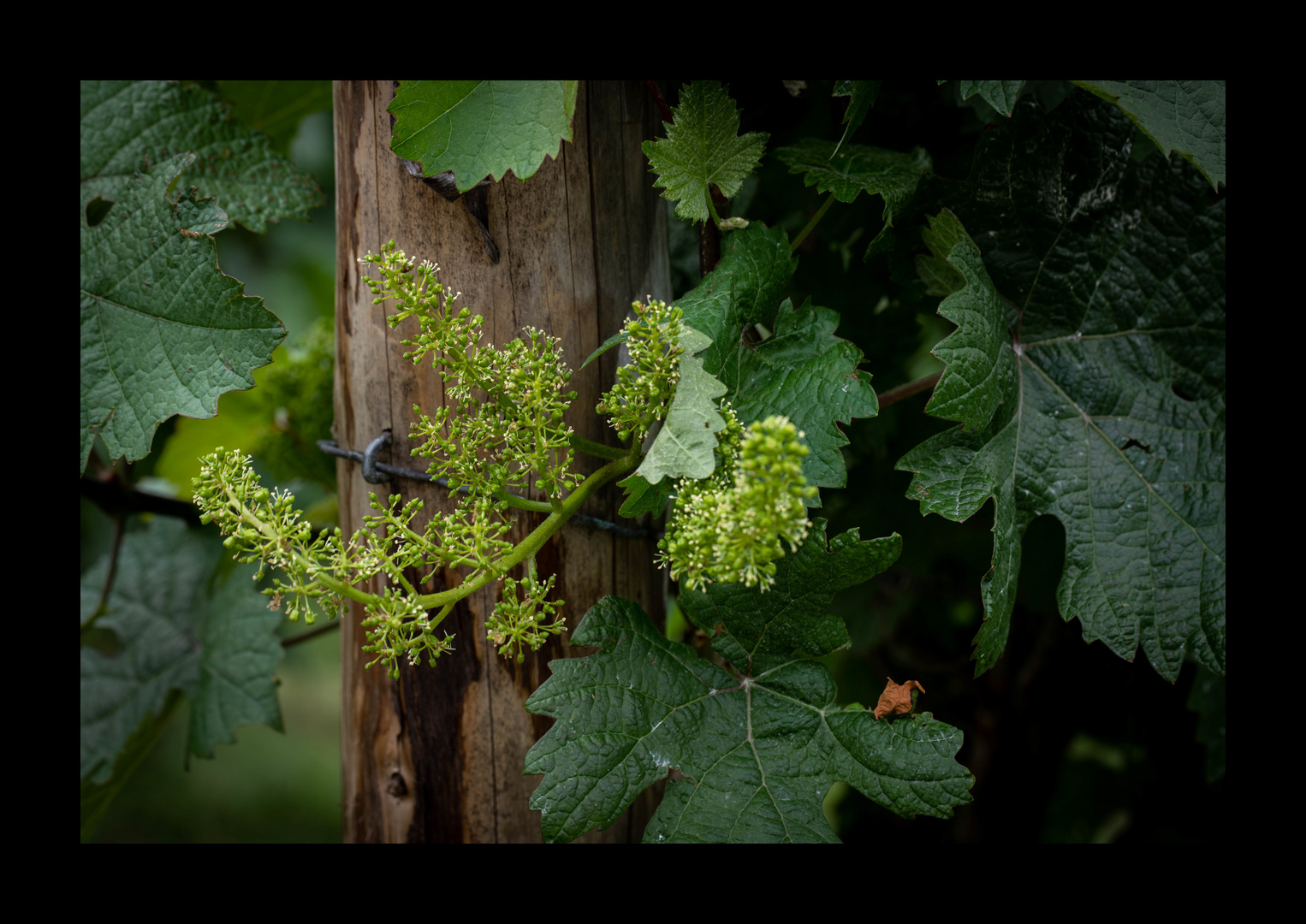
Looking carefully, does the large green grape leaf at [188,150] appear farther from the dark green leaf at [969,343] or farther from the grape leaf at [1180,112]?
the grape leaf at [1180,112]

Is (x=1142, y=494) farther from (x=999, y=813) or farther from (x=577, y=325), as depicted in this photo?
(x=999, y=813)

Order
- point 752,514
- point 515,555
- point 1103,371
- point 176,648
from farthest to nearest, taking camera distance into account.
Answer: point 176,648 < point 1103,371 < point 515,555 < point 752,514

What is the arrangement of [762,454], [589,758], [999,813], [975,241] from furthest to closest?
[999,813]
[975,241]
[589,758]
[762,454]

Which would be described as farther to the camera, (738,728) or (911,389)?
(911,389)

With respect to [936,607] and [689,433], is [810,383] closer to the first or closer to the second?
[689,433]

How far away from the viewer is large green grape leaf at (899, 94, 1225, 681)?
144 centimetres

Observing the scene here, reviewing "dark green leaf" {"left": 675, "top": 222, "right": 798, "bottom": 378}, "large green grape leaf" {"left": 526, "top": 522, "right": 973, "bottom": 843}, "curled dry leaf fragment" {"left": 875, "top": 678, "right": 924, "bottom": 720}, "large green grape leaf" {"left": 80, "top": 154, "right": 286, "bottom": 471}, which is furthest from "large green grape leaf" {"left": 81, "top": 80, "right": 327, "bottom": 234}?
"curled dry leaf fragment" {"left": 875, "top": 678, "right": 924, "bottom": 720}

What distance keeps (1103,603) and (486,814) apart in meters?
1.25

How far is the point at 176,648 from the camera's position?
2.45 meters

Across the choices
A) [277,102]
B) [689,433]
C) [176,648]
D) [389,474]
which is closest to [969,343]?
[689,433]

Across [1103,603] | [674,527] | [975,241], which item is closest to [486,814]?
[674,527]

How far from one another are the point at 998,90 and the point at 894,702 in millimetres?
1062

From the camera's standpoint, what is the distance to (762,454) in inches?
37.2

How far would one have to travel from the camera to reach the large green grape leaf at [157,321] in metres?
1.42
